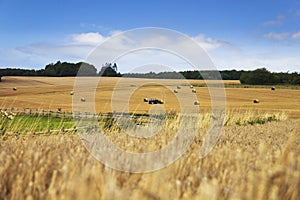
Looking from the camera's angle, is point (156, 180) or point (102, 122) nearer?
point (156, 180)

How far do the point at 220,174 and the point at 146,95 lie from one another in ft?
159

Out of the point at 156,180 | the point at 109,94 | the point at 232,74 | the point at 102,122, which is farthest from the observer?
the point at 232,74

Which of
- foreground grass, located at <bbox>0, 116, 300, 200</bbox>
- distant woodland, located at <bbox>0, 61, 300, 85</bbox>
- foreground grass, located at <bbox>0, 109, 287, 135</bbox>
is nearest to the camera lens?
foreground grass, located at <bbox>0, 116, 300, 200</bbox>

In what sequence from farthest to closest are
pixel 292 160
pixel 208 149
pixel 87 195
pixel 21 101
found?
pixel 21 101 < pixel 208 149 < pixel 292 160 < pixel 87 195

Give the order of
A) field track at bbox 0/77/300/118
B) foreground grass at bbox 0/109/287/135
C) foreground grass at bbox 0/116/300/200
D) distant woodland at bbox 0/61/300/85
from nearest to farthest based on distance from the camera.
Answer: foreground grass at bbox 0/116/300/200
foreground grass at bbox 0/109/287/135
field track at bbox 0/77/300/118
distant woodland at bbox 0/61/300/85

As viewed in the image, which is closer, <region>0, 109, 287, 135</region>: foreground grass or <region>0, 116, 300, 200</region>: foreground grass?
<region>0, 116, 300, 200</region>: foreground grass

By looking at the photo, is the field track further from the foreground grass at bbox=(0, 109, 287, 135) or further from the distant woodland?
the foreground grass at bbox=(0, 109, 287, 135)

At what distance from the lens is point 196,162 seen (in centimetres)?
264

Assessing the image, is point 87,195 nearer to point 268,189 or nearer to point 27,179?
point 27,179

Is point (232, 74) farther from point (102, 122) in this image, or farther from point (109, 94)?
point (102, 122)

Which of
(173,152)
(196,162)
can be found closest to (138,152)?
(173,152)

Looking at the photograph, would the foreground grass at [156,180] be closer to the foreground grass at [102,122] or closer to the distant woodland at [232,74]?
the foreground grass at [102,122]

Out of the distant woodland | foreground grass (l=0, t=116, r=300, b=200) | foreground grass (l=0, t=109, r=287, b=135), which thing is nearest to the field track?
the distant woodland

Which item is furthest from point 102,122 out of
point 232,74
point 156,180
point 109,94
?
point 232,74
